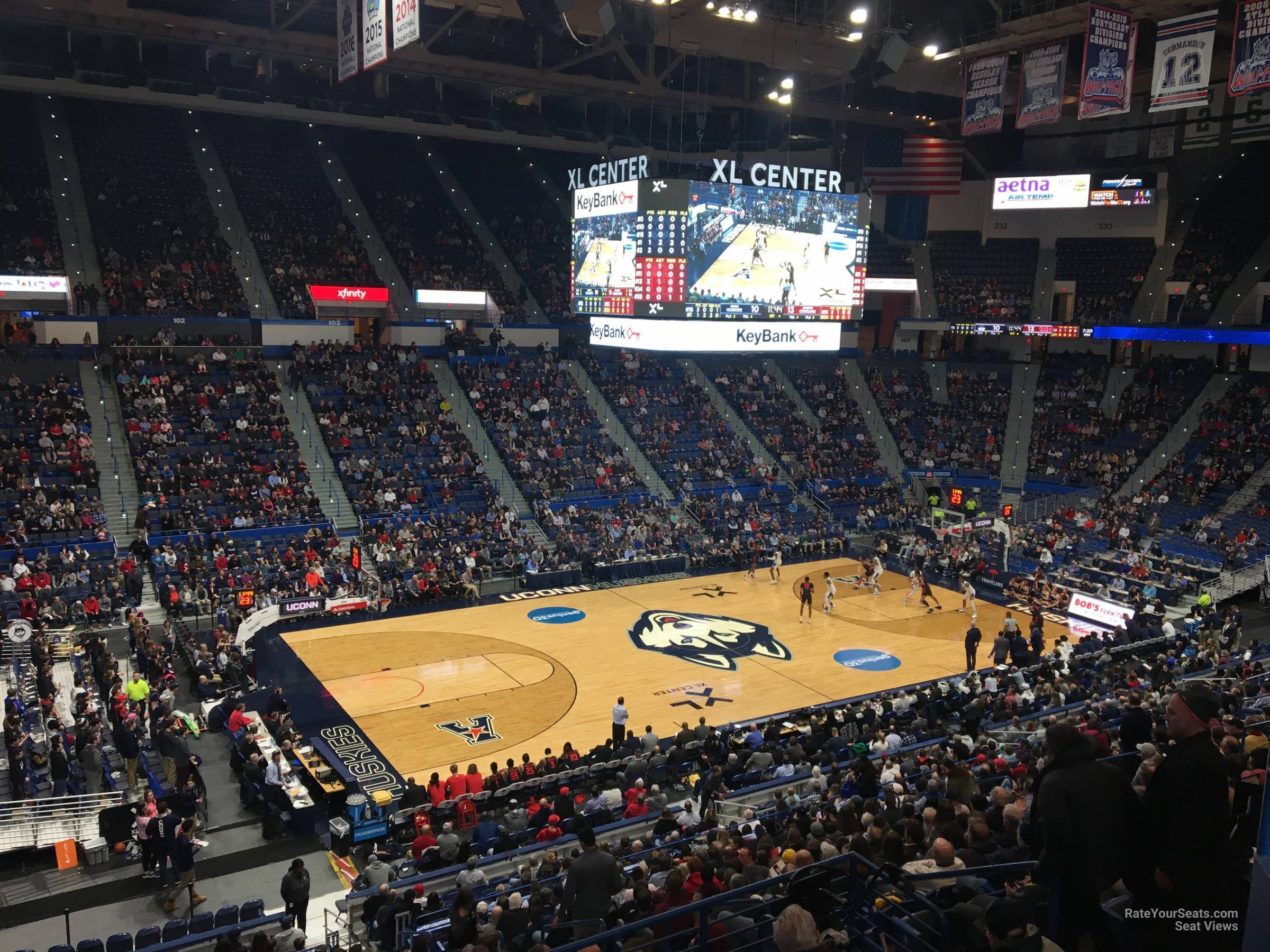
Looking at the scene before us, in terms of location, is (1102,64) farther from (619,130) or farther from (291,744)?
(619,130)

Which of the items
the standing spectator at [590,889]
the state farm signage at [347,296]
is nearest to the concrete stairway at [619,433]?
the state farm signage at [347,296]

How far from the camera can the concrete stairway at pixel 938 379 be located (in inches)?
1750

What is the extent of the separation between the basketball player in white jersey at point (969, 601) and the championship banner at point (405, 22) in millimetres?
19275

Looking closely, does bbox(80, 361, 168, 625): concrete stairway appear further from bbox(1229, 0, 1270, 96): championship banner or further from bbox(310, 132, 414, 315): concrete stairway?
bbox(1229, 0, 1270, 96): championship banner

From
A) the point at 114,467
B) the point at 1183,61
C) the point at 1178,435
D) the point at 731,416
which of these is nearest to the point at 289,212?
the point at 114,467

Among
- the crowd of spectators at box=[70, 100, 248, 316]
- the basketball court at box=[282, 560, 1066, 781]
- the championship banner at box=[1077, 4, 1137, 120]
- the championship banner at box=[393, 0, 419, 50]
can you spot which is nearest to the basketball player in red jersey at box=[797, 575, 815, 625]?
the basketball court at box=[282, 560, 1066, 781]

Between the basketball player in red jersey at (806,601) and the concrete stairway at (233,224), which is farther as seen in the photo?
the concrete stairway at (233,224)

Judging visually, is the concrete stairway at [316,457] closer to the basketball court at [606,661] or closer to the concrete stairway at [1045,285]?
the basketball court at [606,661]

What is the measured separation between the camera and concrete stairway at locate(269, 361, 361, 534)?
97.3ft

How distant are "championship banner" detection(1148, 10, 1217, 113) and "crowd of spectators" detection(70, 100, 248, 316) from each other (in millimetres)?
28956

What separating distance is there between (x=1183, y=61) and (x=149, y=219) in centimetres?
3360

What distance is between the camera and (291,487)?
28.9 metres

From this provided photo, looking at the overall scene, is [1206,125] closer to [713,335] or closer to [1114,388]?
[1114,388]

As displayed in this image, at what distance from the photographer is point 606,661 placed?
23078 millimetres
